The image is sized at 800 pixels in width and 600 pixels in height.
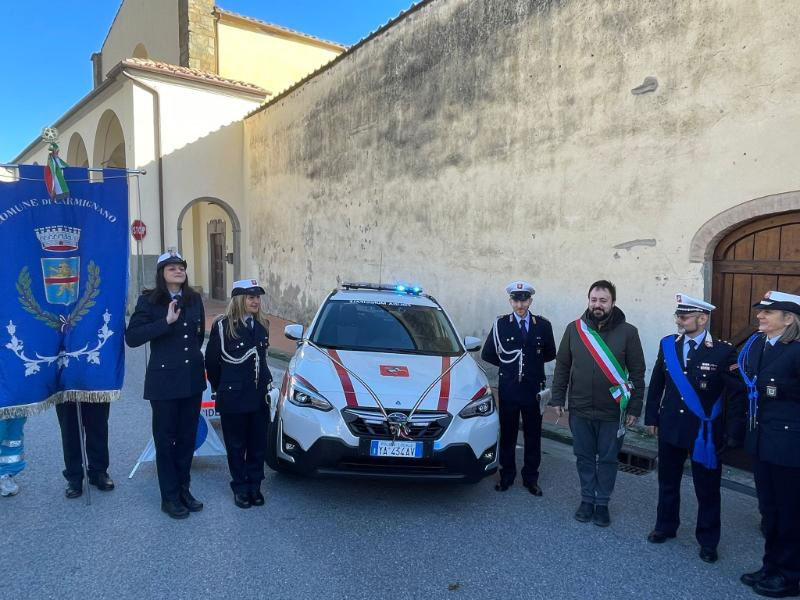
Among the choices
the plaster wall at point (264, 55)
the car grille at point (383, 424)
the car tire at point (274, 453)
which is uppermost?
the plaster wall at point (264, 55)

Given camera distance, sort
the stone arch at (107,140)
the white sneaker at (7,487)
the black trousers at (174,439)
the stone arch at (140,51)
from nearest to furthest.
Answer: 1. the black trousers at (174,439)
2. the white sneaker at (7,487)
3. the stone arch at (107,140)
4. the stone arch at (140,51)

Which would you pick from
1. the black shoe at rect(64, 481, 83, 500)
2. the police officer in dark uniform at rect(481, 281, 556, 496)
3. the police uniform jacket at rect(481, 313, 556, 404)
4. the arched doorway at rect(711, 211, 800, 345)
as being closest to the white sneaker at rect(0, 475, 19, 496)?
the black shoe at rect(64, 481, 83, 500)

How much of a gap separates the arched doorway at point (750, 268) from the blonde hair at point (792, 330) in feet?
7.10

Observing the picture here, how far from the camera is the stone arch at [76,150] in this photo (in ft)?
65.9

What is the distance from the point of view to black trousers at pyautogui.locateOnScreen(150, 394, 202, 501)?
387 centimetres

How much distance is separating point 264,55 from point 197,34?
243 cm

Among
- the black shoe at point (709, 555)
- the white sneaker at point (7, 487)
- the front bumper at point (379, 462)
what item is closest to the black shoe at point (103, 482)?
the white sneaker at point (7, 487)

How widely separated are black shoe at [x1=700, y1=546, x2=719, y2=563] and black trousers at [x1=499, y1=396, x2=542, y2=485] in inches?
51.8

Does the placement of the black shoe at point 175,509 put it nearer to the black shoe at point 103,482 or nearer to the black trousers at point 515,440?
the black shoe at point 103,482

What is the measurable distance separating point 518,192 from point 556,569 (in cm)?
552

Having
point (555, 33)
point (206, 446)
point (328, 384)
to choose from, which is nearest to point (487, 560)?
point (328, 384)

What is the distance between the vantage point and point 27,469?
4.68 meters

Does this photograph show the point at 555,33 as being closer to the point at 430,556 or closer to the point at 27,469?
the point at 430,556

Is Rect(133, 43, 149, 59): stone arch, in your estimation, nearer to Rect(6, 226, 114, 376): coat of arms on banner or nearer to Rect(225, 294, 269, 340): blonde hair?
Rect(6, 226, 114, 376): coat of arms on banner
